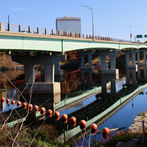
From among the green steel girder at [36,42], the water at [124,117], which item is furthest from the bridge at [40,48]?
the water at [124,117]

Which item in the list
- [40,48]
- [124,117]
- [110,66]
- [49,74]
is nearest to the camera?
[124,117]

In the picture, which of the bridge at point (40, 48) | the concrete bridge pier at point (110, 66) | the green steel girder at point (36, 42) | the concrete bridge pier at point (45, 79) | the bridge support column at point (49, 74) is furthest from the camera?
the concrete bridge pier at point (110, 66)

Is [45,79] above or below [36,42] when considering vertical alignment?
below

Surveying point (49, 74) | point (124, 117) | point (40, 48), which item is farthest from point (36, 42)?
point (124, 117)

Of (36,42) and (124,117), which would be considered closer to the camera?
(124,117)

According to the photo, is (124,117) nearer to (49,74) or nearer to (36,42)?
(36,42)

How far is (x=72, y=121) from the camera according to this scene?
16.3m

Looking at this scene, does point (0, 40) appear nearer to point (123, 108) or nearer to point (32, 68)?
point (32, 68)

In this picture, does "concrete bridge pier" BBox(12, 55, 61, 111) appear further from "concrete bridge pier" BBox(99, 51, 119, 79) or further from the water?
"concrete bridge pier" BBox(99, 51, 119, 79)

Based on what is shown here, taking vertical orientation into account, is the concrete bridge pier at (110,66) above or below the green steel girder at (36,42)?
below

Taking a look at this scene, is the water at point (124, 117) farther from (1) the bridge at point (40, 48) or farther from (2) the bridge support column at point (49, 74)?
(2) the bridge support column at point (49, 74)

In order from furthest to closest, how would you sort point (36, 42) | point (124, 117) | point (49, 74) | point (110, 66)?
1. point (110, 66)
2. point (49, 74)
3. point (36, 42)
4. point (124, 117)

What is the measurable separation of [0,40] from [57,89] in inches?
511

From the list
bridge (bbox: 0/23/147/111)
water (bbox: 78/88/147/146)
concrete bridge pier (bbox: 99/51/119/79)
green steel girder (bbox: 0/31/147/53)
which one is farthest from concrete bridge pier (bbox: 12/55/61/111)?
concrete bridge pier (bbox: 99/51/119/79)
